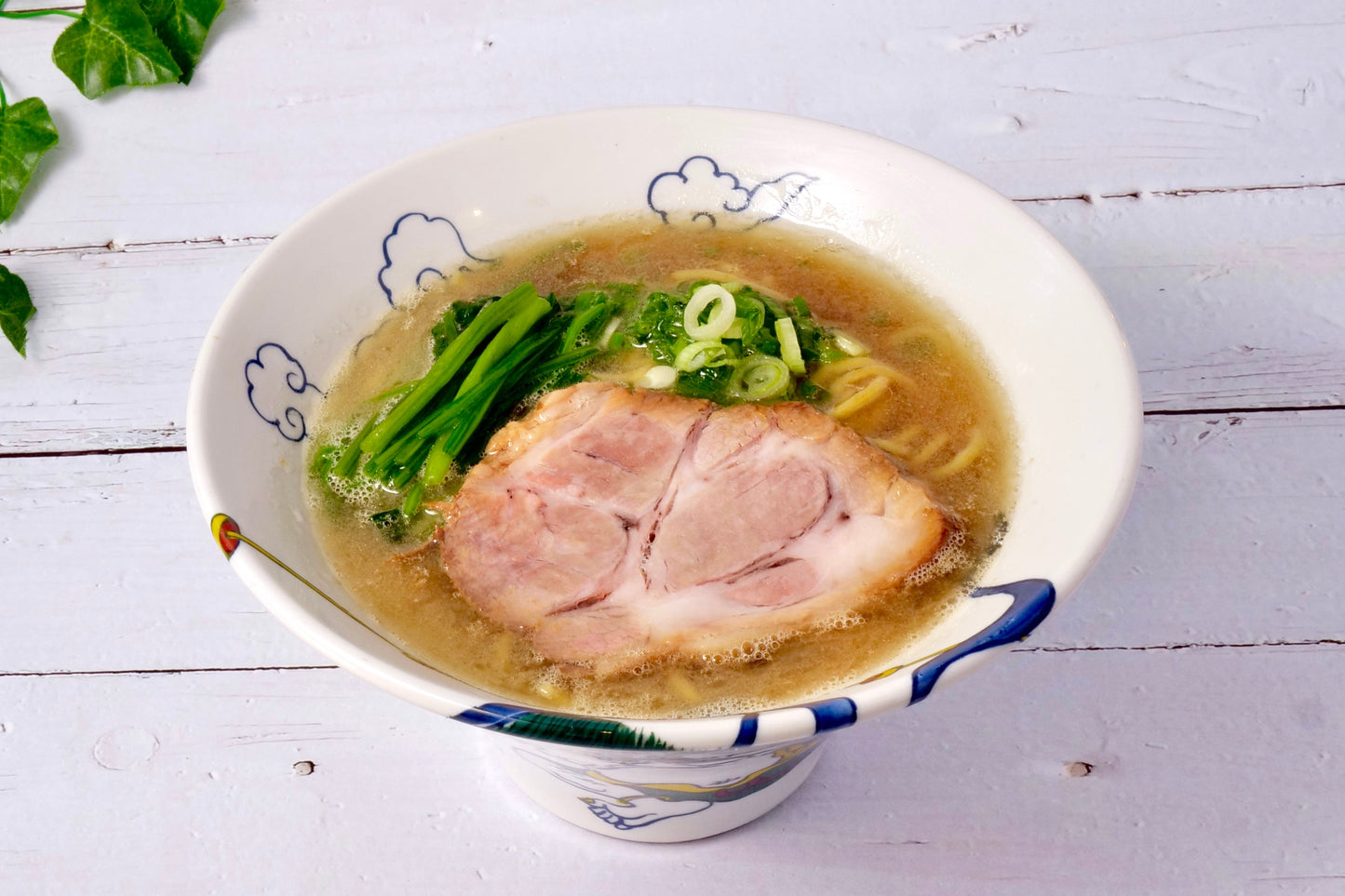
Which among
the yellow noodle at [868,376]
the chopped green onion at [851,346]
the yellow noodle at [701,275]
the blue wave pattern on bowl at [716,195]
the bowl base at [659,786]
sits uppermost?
the blue wave pattern on bowl at [716,195]

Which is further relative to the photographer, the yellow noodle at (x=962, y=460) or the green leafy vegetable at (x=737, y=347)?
the green leafy vegetable at (x=737, y=347)

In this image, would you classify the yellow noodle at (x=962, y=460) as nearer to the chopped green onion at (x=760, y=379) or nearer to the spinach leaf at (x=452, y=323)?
the chopped green onion at (x=760, y=379)

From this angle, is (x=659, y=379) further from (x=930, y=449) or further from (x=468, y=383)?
(x=930, y=449)

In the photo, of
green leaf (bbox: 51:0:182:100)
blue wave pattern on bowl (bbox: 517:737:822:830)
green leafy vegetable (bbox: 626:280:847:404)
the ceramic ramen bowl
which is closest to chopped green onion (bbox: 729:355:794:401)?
green leafy vegetable (bbox: 626:280:847:404)

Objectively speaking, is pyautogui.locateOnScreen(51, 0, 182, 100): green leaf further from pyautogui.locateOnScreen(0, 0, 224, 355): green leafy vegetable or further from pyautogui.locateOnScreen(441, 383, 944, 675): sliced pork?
pyautogui.locateOnScreen(441, 383, 944, 675): sliced pork

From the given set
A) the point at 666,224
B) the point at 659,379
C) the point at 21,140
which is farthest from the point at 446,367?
the point at 21,140

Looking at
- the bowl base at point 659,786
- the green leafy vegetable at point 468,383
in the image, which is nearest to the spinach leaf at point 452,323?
the green leafy vegetable at point 468,383

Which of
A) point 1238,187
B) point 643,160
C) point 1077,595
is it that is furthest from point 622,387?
point 1238,187
